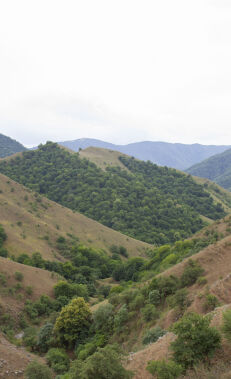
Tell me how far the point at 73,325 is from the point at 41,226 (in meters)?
40.8

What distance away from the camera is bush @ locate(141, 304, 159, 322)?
71.4 feet

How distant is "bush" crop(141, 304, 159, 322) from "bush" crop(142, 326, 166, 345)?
8.00 ft

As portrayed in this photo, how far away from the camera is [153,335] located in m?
18.8

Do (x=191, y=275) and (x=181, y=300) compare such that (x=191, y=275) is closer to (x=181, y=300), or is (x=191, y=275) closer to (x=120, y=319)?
(x=181, y=300)

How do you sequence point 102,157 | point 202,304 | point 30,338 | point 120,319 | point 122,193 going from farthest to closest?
point 102,157
point 122,193
point 30,338
point 120,319
point 202,304

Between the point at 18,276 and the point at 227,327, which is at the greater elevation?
the point at 227,327

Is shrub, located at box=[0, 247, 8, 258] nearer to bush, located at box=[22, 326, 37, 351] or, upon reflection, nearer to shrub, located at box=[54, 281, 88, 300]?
shrub, located at box=[54, 281, 88, 300]

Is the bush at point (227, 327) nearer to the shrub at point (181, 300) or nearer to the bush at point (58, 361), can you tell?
the shrub at point (181, 300)

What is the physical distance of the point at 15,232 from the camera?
186 ft

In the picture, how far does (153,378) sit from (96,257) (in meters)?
47.6

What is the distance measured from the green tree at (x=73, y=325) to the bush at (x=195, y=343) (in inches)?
625

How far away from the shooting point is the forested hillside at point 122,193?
95688 mm

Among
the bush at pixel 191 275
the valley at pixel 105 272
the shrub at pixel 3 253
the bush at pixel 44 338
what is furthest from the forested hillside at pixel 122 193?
the bush at pixel 191 275

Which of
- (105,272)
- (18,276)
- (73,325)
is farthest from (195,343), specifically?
(105,272)
